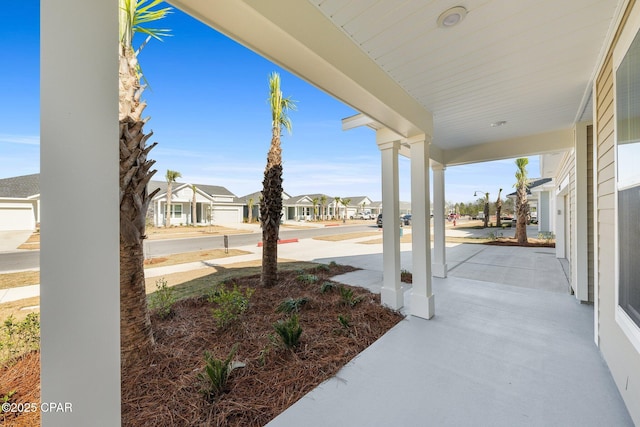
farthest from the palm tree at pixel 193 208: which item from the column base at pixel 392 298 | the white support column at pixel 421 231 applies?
the white support column at pixel 421 231

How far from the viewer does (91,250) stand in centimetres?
112

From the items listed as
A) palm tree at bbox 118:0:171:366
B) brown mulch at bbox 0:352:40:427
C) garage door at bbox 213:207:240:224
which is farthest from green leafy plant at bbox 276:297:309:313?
garage door at bbox 213:207:240:224

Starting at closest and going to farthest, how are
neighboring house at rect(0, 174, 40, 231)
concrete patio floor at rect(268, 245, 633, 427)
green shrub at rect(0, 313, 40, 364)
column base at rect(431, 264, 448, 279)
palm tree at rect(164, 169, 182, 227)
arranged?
concrete patio floor at rect(268, 245, 633, 427) → green shrub at rect(0, 313, 40, 364) → column base at rect(431, 264, 448, 279) → neighboring house at rect(0, 174, 40, 231) → palm tree at rect(164, 169, 182, 227)

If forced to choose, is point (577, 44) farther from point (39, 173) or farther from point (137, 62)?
point (137, 62)

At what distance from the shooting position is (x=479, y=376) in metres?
2.56

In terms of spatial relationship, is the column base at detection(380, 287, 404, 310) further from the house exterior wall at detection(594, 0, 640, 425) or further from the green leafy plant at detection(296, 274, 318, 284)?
the house exterior wall at detection(594, 0, 640, 425)

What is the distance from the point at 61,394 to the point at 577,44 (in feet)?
14.5

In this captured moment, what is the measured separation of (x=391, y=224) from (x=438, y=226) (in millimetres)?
2986

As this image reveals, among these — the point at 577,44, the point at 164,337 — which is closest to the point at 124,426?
the point at 164,337

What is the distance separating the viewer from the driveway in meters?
10.6

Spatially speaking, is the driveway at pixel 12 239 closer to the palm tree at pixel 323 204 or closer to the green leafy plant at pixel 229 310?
the green leafy plant at pixel 229 310

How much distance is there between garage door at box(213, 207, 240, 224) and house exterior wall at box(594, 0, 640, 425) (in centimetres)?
2881

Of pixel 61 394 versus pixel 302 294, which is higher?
pixel 61 394

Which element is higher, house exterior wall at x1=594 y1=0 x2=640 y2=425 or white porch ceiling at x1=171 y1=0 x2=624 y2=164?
white porch ceiling at x1=171 y1=0 x2=624 y2=164
